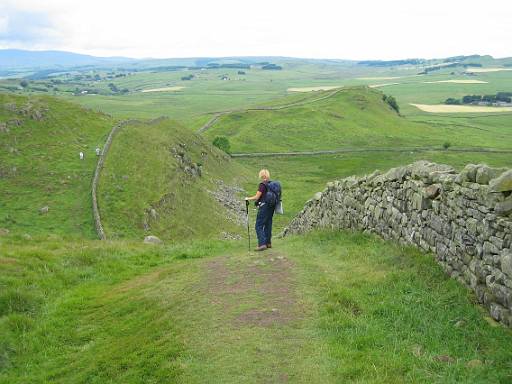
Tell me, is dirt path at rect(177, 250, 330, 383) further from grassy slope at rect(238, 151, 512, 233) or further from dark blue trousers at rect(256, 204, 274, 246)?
grassy slope at rect(238, 151, 512, 233)

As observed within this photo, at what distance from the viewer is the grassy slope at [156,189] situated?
44375 millimetres

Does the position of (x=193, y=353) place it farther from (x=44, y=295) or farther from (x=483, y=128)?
(x=483, y=128)

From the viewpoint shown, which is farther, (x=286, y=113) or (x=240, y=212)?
(x=286, y=113)

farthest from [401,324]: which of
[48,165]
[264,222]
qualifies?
[48,165]

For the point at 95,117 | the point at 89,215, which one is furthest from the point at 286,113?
the point at 89,215

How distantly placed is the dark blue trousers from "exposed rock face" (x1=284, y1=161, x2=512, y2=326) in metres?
3.88

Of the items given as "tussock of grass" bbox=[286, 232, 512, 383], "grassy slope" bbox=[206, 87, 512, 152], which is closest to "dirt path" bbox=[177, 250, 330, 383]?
"tussock of grass" bbox=[286, 232, 512, 383]

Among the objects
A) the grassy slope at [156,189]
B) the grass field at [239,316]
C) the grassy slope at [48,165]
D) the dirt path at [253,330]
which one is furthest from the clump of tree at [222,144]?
the dirt path at [253,330]

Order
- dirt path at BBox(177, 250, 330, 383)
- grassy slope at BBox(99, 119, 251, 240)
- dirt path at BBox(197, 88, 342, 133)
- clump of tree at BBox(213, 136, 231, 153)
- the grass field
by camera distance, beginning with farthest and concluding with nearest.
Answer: dirt path at BBox(197, 88, 342, 133) → clump of tree at BBox(213, 136, 231, 153) → grassy slope at BBox(99, 119, 251, 240) → the grass field → dirt path at BBox(177, 250, 330, 383)

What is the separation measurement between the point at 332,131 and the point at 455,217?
12415cm

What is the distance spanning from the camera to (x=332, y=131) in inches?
5320

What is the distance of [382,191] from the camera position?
1855cm

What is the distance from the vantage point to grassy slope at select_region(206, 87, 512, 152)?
4811 inches

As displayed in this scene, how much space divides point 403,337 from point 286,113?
13587cm
